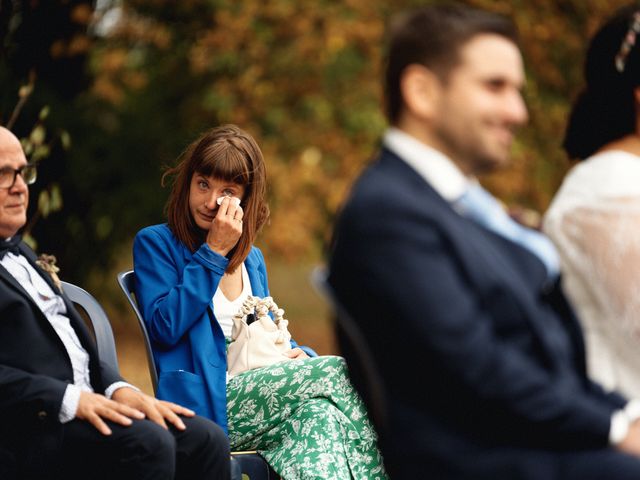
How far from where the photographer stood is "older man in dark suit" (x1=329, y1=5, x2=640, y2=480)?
2.17 meters

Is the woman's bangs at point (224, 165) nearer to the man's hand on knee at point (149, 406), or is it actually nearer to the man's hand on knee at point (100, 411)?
the man's hand on knee at point (149, 406)

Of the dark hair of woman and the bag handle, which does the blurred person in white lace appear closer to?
the dark hair of woman

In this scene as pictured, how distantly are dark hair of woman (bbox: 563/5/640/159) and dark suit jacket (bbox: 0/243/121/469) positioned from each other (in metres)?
1.61

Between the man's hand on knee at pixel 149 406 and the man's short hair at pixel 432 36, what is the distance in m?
1.23

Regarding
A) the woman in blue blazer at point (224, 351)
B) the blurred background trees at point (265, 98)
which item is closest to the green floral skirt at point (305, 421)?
the woman in blue blazer at point (224, 351)

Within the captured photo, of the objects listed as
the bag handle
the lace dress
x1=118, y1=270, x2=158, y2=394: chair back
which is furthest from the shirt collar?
the bag handle

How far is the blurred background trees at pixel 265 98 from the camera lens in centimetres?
993

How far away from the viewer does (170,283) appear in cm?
366

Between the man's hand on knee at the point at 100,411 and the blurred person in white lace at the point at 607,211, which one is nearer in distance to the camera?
the blurred person in white lace at the point at 607,211

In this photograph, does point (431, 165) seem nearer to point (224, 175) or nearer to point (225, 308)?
point (224, 175)

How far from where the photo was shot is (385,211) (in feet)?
7.22

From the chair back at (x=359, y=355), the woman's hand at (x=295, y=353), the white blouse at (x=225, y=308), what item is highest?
the chair back at (x=359, y=355)

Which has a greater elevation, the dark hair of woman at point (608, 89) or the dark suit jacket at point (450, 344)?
the dark hair of woman at point (608, 89)

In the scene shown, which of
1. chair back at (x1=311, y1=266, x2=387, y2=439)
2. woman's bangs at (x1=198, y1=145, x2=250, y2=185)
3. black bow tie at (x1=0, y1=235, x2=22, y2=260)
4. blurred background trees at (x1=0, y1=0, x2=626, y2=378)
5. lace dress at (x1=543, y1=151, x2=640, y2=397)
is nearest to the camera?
chair back at (x1=311, y1=266, x2=387, y2=439)
